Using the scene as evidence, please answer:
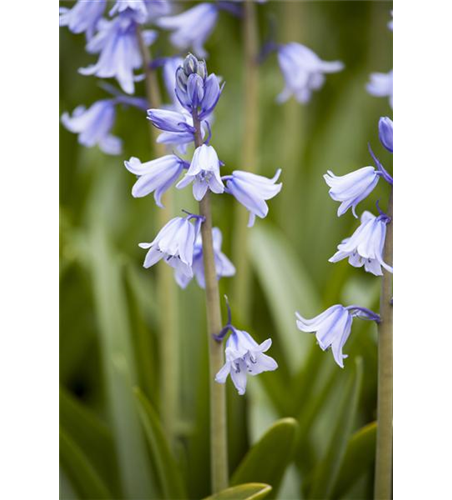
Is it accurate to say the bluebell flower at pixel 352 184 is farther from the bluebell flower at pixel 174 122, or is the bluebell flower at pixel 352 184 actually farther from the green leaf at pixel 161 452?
the green leaf at pixel 161 452

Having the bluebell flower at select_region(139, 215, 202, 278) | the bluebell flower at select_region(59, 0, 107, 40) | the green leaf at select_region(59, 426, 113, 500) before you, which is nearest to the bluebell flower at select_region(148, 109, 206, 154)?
the bluebell flower at select_region(139, 215, 202, 278)

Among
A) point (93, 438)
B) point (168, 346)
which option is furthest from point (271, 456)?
point (93, 438)

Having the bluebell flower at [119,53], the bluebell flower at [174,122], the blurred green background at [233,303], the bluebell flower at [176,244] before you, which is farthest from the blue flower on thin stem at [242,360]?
the bluebell flower at [119,53]

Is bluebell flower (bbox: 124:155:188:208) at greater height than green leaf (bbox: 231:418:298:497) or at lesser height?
greater

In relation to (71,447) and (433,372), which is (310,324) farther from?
(71,447)

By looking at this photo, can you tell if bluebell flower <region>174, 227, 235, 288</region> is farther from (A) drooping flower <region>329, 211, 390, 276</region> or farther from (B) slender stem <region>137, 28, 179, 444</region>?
(B) slender stem <region>137, 28, 179, 444</region>

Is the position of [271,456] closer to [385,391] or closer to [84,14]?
[385,391]
